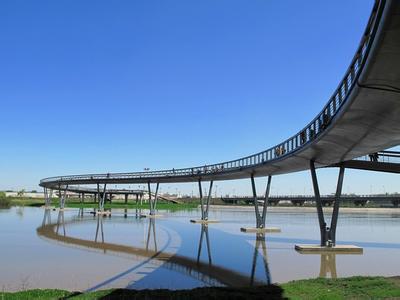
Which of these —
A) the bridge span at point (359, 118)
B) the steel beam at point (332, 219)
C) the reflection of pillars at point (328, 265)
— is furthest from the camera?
the steel beam at point (332, 219)

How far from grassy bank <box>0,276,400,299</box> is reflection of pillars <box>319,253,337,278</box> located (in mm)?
5558

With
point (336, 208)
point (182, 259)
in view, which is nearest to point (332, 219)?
point (336, 208)

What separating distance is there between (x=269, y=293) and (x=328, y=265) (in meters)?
12.0

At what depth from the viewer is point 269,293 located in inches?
583

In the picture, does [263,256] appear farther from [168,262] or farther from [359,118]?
[359,118]

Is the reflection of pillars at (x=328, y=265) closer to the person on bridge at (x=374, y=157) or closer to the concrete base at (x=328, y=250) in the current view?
the concrete base at (x=328, y=250)

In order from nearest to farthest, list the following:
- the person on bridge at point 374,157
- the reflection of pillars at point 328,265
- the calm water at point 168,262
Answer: the calm water at point 168,262 < the reflection of pillars at point 328,265 < the person on bridge at point 374,157

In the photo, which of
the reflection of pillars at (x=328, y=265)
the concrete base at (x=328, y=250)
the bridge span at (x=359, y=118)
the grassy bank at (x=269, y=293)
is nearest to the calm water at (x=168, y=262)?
the reflection of pillars at (x=328, y=265)

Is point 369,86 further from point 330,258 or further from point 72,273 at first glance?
point 330,258

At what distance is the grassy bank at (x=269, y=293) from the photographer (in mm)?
13734

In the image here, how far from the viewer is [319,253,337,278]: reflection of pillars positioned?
73.0ft

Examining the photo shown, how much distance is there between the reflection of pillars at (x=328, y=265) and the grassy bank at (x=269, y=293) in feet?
18.2

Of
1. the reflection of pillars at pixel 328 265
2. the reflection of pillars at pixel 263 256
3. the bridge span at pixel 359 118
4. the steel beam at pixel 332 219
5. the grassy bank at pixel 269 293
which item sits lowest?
the reflection of pillars at pixel 328 265

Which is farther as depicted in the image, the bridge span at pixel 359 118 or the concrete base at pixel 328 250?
the concrete base at pixel 328 250
